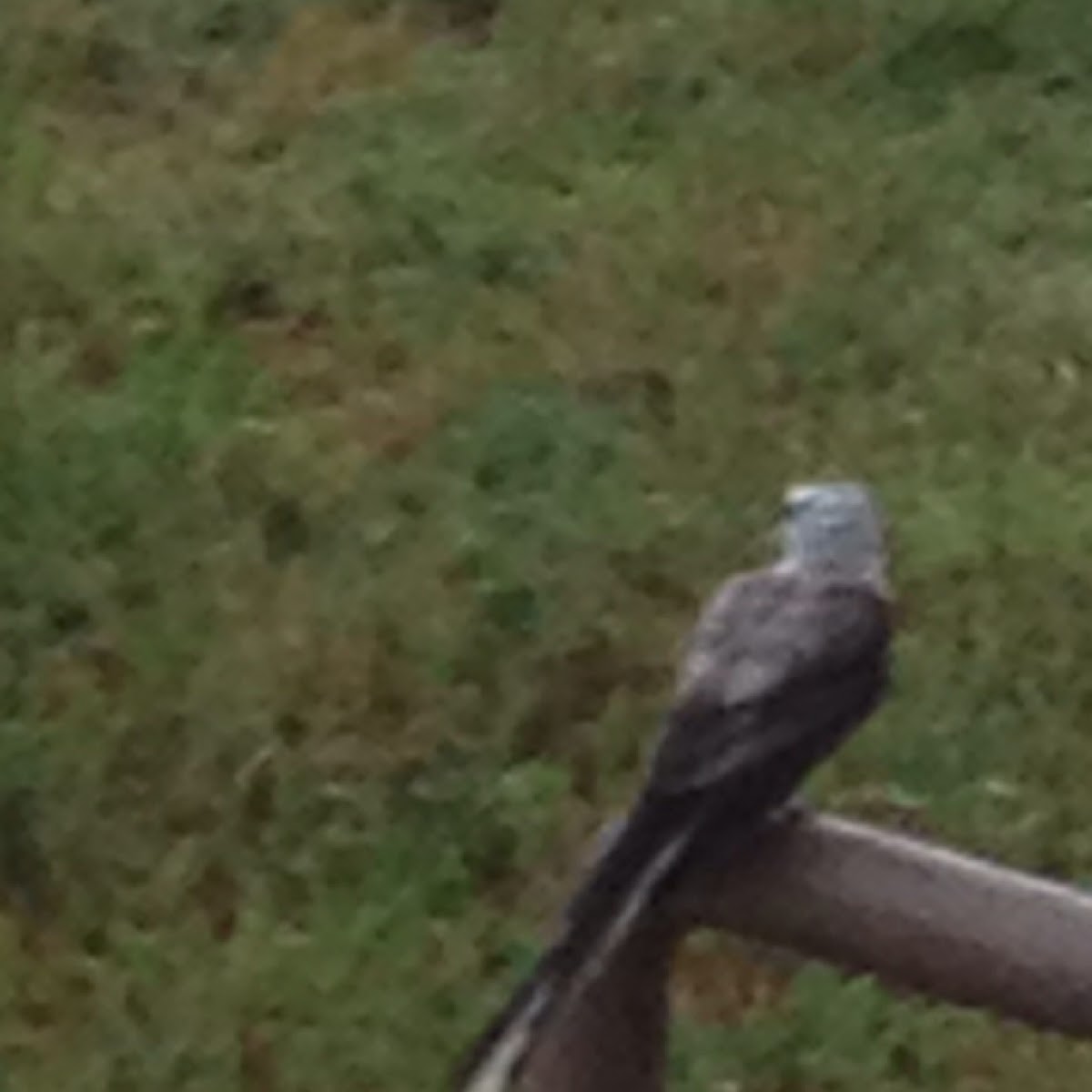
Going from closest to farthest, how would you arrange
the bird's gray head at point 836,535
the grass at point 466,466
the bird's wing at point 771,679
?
the bird's wing at point 771,679 → the bird's gray head at point 836,535 → the grass at point 466,466

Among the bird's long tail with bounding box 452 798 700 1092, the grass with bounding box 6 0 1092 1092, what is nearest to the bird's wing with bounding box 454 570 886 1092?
the bird's long tail with bounding box 452 798 700 1092

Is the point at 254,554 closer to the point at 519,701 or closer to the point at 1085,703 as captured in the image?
the point at 519,701

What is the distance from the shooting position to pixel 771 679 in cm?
281

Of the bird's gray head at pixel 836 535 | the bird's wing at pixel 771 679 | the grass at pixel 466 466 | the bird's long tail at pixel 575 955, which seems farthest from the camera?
the grass at pixel 466 466

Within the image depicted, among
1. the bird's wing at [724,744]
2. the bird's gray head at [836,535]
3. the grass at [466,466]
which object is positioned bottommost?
the grass at [466,466]

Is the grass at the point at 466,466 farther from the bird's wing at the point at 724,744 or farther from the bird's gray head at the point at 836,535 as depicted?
the bird's wing at the point at 724,744

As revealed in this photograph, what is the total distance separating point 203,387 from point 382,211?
0.65 m

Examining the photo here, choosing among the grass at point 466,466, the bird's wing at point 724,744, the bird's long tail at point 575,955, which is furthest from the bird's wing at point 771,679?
the grass at point 466,466

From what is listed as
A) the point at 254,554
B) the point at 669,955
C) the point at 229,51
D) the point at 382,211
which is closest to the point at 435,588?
the point at 254,554

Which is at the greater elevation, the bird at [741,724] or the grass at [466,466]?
the bird at [741,724]

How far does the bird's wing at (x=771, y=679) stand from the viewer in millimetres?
2592

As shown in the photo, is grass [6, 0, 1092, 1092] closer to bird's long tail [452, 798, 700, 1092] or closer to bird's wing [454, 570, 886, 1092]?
bird's wing [454, 570, 886, 1092]

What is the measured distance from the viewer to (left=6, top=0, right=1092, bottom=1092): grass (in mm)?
4141

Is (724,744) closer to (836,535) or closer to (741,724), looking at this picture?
(741,724)
